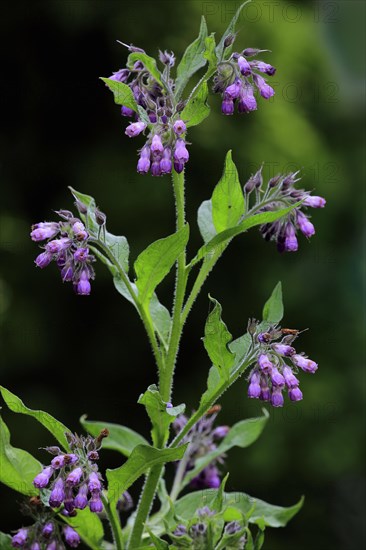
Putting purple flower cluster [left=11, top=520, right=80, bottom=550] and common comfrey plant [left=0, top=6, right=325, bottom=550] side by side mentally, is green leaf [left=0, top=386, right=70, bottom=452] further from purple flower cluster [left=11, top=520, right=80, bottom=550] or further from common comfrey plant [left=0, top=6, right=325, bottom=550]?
purple flower cluster [left=11, top=520, right=80, bottom=550]

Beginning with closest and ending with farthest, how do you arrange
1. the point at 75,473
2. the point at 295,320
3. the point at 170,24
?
the point at 75,473 → the point at 170,24 → the point at 295,320

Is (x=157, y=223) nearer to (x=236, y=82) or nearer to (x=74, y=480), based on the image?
(x=236, y=82)

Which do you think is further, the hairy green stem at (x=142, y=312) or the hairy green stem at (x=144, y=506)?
the hairy green stem at (x=144, y=506)

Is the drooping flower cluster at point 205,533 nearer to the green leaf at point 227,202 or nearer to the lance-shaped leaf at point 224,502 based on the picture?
the lance-shaped leaf at point 224,502

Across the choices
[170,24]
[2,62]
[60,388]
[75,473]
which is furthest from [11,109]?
[75,473]

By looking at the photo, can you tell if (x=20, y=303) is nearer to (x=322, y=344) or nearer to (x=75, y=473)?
(x=322, y=344)

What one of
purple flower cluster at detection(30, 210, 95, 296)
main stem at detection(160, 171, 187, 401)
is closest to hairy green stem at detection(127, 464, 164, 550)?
main stem at detection(160, 171, 187, 401)

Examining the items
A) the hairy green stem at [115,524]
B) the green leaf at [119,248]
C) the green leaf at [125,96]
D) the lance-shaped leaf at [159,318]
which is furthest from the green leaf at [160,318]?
the green leaf at [125,96]
